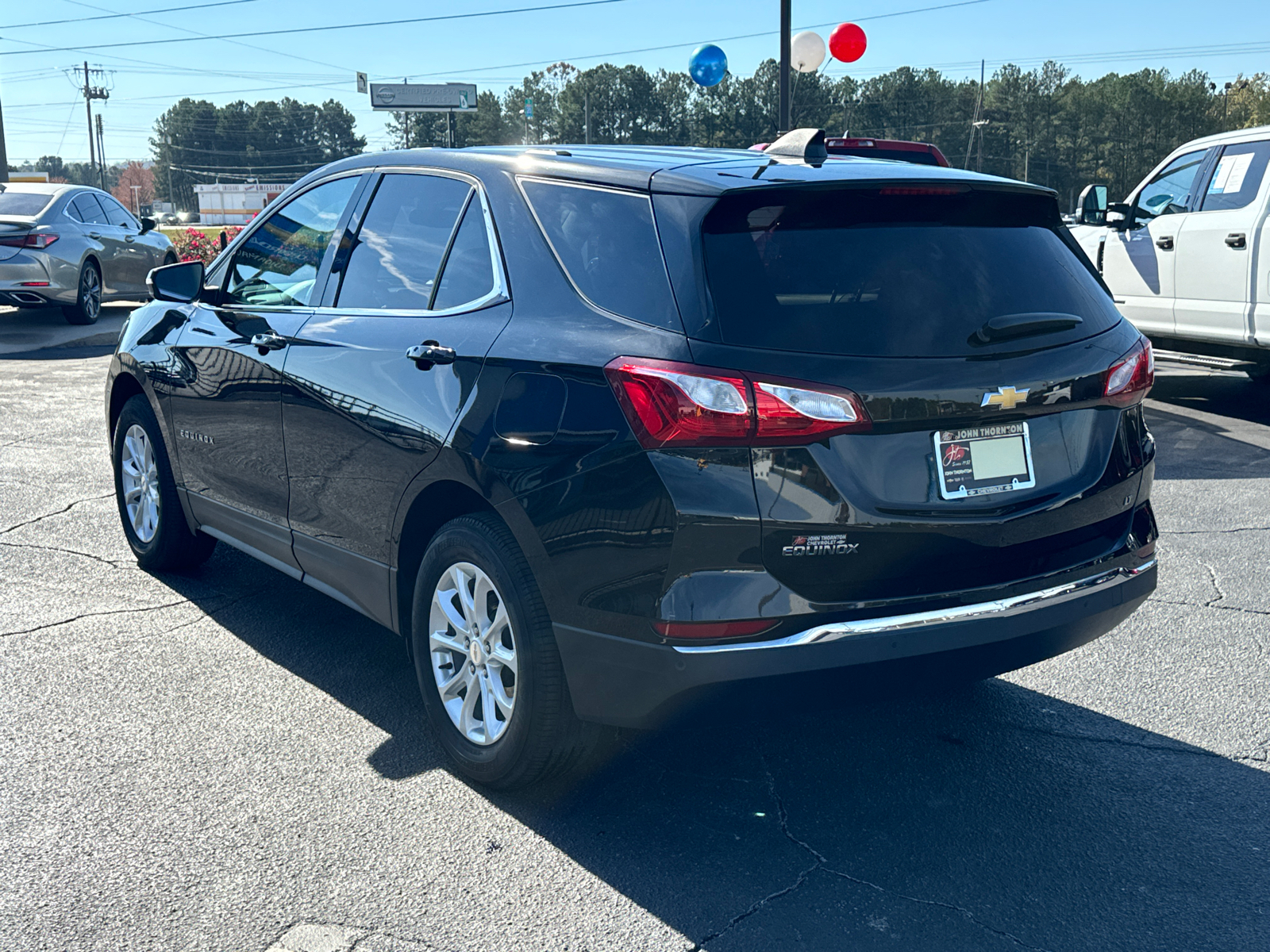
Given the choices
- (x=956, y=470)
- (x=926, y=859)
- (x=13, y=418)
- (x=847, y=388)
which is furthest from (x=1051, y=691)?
(x=13, y=418)

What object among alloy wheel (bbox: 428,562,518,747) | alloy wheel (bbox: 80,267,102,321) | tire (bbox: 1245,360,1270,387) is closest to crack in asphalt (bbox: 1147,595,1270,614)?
alloy wheel (bbox: 428,562,518,747)

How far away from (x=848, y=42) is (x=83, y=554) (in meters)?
13.2

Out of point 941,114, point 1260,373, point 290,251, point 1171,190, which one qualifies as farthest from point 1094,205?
point 941,114

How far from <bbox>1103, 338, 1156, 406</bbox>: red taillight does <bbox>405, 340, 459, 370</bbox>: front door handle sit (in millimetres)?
1769

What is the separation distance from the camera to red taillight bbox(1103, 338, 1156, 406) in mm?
3221

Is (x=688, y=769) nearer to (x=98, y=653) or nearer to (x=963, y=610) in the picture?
(x=963, y=610)

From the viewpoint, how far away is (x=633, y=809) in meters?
3.31

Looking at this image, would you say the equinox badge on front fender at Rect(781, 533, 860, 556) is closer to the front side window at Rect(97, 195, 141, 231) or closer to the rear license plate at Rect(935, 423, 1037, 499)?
the rear license plate at Rect(935, 423, 1037, 499)

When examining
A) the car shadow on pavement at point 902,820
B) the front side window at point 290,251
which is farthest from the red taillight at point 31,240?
the car shadow on pavement at point 902,820

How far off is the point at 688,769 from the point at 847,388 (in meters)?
1.37

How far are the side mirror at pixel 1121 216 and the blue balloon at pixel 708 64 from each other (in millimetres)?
8243

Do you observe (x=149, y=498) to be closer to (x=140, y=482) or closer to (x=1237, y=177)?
(x=140, y=482)

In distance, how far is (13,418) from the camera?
9.52 metres

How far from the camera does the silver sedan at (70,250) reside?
1466 cm
